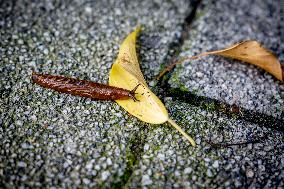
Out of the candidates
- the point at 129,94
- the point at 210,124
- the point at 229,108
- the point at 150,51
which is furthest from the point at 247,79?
the point at 129,94

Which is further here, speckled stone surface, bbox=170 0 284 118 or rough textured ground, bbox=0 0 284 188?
speckled stone surface, bbox=170 0 284 118

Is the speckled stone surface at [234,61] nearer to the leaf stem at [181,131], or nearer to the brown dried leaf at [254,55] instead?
the brown dried leaf at [254,55]

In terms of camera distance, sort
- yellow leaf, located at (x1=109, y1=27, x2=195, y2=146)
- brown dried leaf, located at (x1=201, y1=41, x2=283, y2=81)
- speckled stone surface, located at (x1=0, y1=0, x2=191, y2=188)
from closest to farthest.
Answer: speckled stone surface, located at (x1=0, y1=0, x2=191, y2=188) → yellow leaf, located at (x1=109, y1=27, x2=195, y2=146) → brown dried leaf, located at (x1=201, y1=41, x2=283, y2=81)

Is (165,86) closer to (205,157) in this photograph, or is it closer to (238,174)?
(205,157)

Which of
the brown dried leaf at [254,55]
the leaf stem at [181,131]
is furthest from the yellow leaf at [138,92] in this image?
the brown dried leaf at [254,55]

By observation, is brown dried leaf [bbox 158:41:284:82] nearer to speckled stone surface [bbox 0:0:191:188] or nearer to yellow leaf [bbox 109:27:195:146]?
yellow leaf [bbox 109:27:195:146]

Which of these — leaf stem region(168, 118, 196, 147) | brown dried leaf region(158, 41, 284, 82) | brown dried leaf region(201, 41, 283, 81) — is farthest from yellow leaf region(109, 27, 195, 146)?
brown dried leaf region(201, 41, 283, 81)
